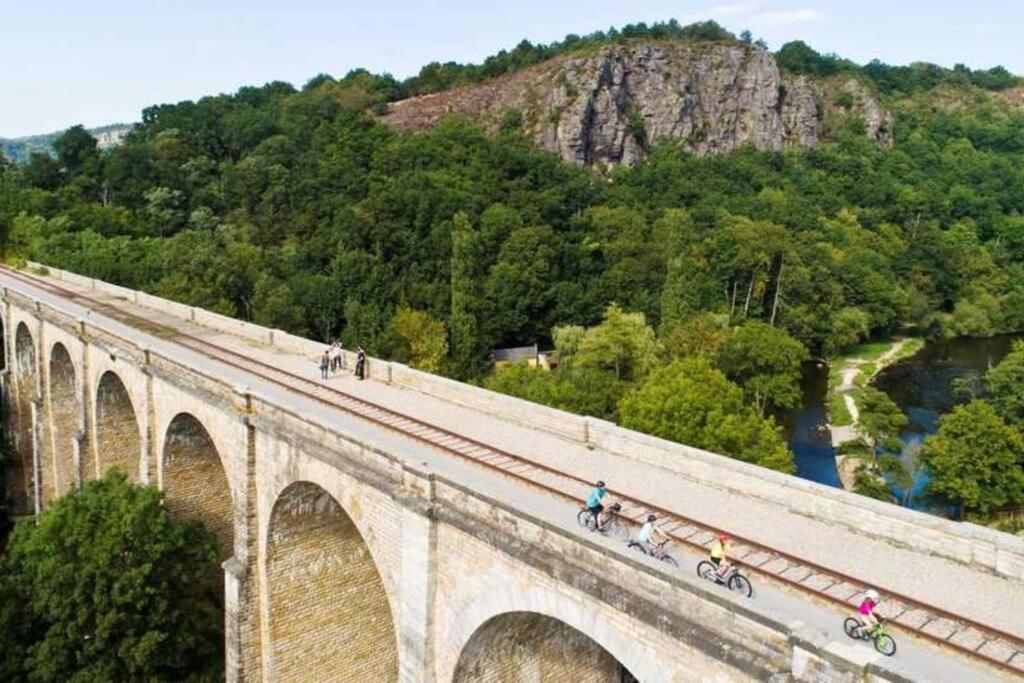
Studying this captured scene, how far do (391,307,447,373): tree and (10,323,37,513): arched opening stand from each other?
63.8ft

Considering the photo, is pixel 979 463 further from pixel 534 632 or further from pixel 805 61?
pixel 805 61

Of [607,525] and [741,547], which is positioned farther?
[607,525]

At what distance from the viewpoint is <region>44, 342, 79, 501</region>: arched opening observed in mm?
35188

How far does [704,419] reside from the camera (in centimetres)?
3219

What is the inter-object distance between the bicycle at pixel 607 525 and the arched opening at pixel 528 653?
175 cm

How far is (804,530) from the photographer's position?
14.2 metres

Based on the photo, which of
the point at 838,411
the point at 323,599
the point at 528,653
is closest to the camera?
the point at 528,653

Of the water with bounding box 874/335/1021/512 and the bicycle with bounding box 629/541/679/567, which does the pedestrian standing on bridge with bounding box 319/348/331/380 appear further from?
the water with bounding box 874/335/1021/512

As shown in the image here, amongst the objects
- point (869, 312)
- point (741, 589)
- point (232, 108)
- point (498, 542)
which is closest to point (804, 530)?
point (741, 589)

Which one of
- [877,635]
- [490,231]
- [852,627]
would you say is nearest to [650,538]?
[852,627]

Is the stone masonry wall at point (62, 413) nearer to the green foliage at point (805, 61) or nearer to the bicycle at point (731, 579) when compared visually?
the bicycle at point (731, 579)

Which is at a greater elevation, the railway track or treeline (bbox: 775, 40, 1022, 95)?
treeline (bbox: 775, 40, 1022, 95)

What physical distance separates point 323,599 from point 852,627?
1432 centimetres

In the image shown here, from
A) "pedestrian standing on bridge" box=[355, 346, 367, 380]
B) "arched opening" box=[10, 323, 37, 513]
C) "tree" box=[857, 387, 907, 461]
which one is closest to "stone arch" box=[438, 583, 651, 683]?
"pedestrian standing on bridge" box=[355, 346, 367, 380]
